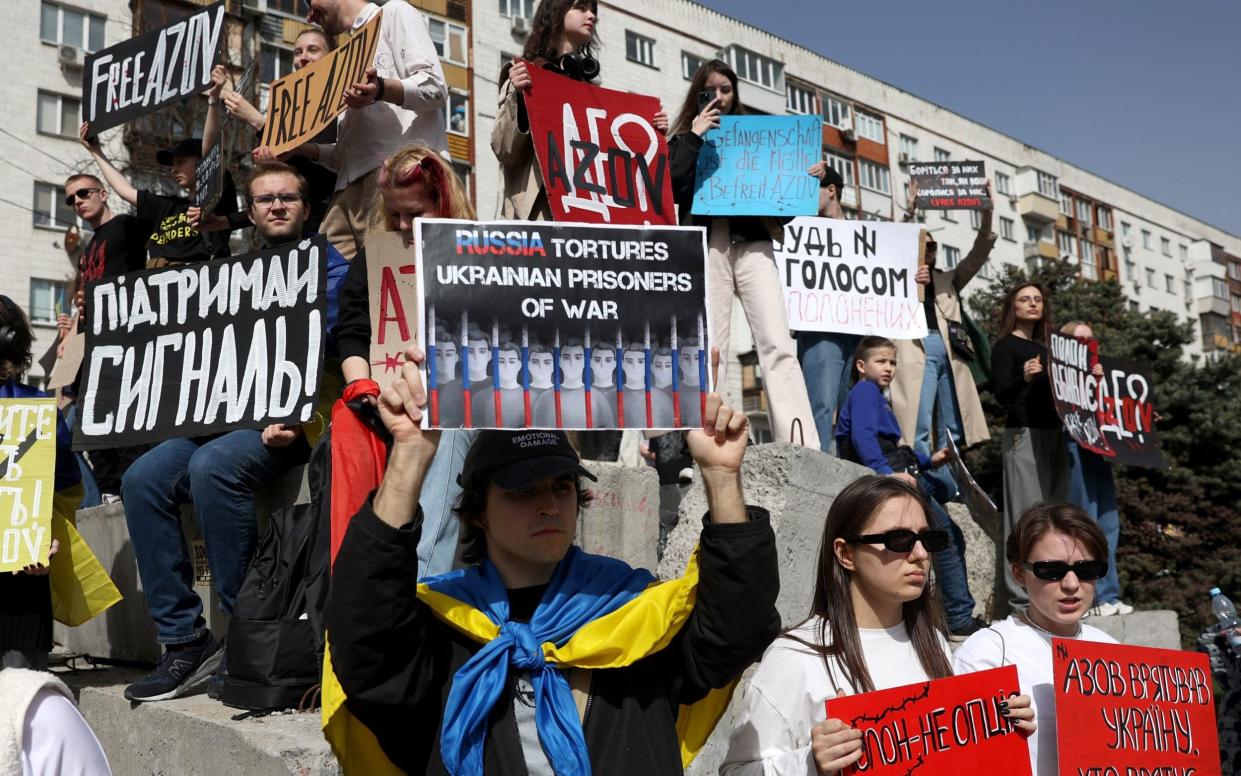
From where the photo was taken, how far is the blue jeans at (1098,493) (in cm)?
720

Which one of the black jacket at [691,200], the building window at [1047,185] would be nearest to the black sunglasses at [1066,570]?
the black jacket at [691,200]

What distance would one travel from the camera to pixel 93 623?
5.90 meters

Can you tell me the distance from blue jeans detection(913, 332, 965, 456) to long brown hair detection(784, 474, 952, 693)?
4609 mm

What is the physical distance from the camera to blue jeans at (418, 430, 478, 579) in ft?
12.4

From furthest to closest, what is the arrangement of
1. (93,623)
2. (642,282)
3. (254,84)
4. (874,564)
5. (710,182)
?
(254,84) < (710,182) < (93,623) < (874,564) < (642,282)

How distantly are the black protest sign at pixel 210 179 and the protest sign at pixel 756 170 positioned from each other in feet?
8.28

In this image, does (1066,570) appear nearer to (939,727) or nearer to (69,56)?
(939,727)

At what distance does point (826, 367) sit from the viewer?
7.55 meters

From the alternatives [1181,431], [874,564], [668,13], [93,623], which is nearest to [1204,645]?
[874,564]

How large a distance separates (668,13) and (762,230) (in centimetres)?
3323

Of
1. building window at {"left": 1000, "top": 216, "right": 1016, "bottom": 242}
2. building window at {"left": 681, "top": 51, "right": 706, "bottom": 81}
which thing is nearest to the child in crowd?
building window at {"left": 681, "top": 51, "right": 706, "bottom": 81}

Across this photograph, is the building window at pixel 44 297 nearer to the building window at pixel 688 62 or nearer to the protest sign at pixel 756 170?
the building window at pixel 688 62

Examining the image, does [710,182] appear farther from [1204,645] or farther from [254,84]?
[254,84]

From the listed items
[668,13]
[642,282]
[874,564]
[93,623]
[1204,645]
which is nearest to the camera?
[642,282]
